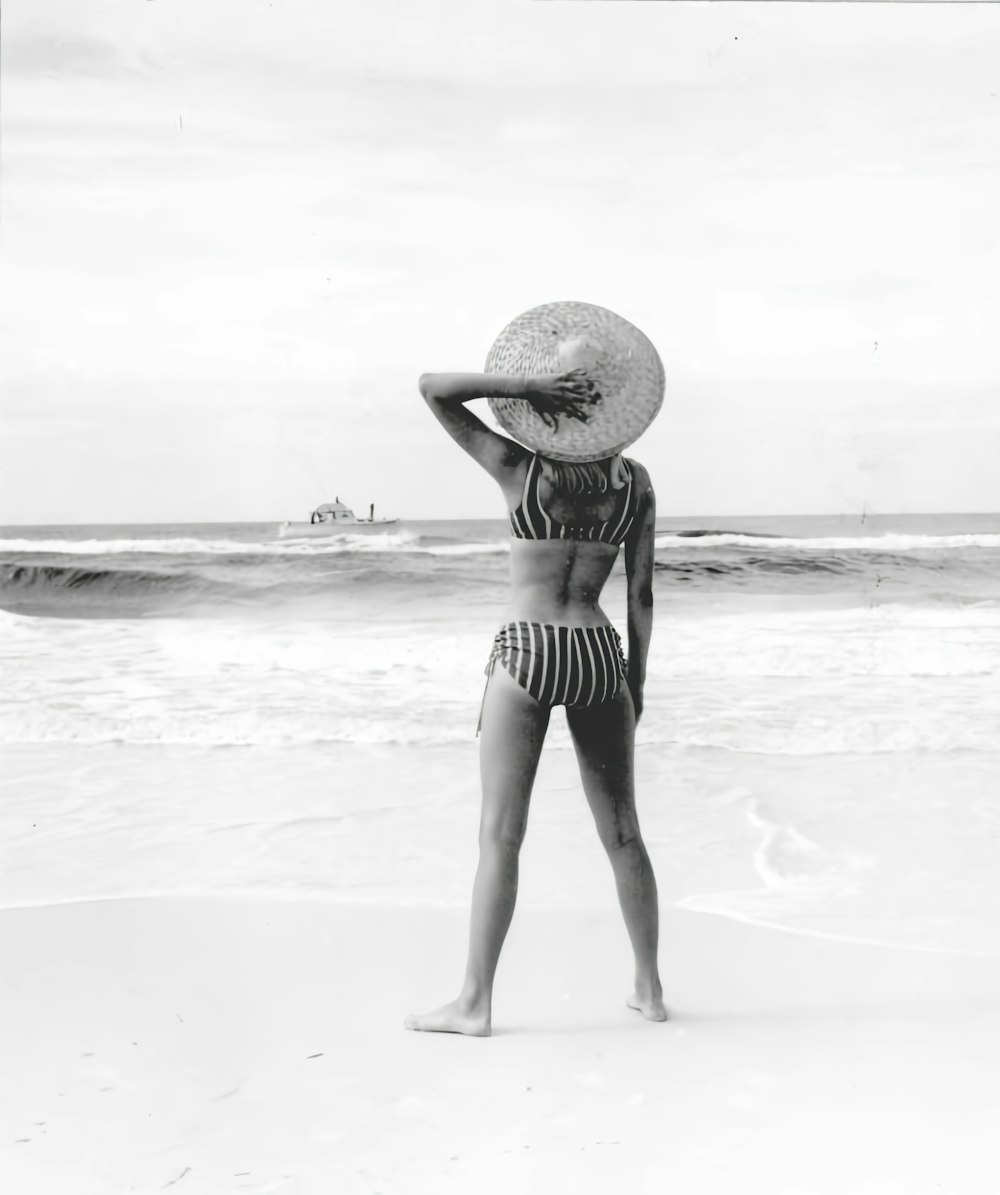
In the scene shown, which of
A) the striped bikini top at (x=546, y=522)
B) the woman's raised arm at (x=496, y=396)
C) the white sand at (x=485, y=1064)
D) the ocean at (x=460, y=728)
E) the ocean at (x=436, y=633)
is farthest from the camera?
the ocean at (x=436, y=633)

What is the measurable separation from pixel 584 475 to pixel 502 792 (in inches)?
27.3

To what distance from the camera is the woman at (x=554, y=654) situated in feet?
8.80

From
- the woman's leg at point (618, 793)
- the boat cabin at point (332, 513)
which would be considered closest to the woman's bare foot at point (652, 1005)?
the woman's leg at point (618, 793)

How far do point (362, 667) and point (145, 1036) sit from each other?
14.7 feet

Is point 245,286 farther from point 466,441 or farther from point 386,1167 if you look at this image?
point 386,1167

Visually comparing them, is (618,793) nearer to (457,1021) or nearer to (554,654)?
(554,654)

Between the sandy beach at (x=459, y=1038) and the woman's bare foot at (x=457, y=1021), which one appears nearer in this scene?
the sandy beach at (x=459, y=1038)

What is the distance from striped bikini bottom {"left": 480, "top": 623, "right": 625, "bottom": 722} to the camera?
2.70 meters

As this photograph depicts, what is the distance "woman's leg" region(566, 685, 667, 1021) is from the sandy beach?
0.30 m

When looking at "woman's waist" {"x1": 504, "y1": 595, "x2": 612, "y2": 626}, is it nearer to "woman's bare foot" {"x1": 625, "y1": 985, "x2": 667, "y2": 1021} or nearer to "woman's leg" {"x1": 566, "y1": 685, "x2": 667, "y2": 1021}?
"woman's leg" {"x1": 566, "y1": 685, "x2": 667, "y2": 1021}

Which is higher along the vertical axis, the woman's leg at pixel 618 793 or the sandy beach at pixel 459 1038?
the woman's leg at pixel 618 793

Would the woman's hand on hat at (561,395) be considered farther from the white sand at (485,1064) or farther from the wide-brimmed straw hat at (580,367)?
the white sand at (485,1064)

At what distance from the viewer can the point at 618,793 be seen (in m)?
2.78

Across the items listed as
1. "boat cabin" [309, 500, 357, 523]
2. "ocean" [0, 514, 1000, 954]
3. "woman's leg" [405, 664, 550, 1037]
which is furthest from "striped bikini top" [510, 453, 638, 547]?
"boat cabin" [309, 500, 357, 523]
